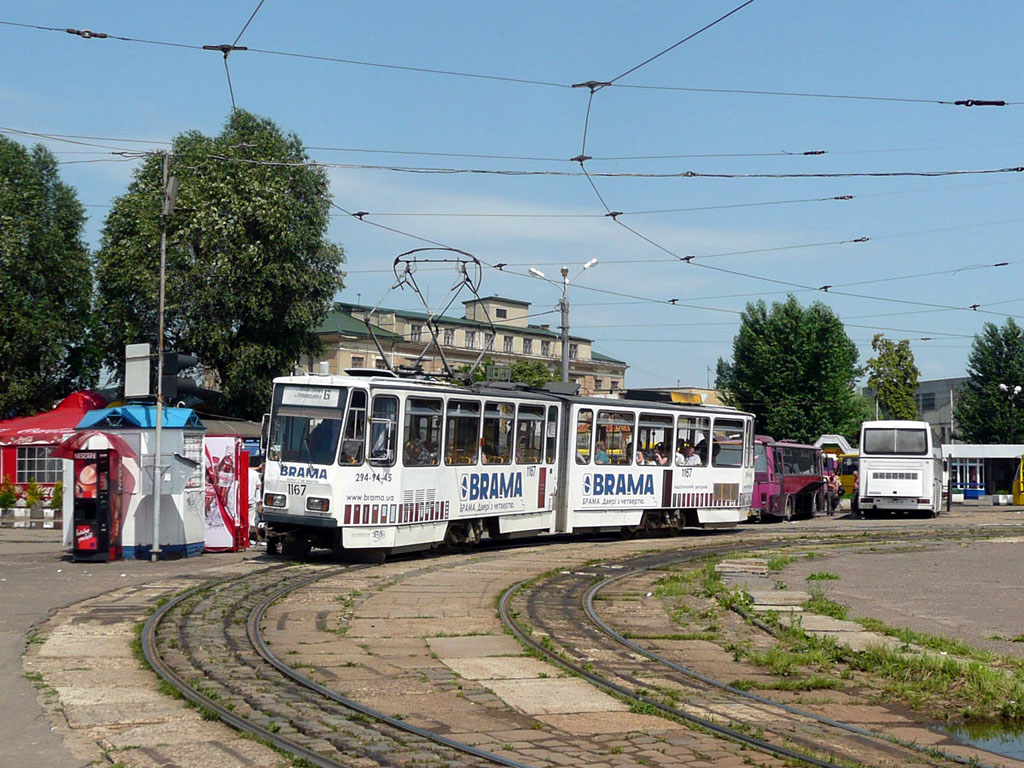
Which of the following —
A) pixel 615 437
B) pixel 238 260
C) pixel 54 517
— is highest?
pixel 238 260

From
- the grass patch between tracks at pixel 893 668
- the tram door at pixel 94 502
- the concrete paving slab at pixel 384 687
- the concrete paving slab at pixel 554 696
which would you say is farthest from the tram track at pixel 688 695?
the tram door at pixel 94 502

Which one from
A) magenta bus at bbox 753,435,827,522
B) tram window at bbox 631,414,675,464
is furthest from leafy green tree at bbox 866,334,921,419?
tram window at bbox 631,414,675,464

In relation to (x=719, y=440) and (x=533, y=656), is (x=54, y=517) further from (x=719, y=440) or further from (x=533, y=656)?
(x=533, y=656)

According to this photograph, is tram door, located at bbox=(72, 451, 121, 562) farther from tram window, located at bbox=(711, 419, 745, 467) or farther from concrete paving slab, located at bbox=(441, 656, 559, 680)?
tram window, located at bbox=(711, 419, 745, 467)

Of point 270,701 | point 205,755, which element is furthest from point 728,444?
point 205,755

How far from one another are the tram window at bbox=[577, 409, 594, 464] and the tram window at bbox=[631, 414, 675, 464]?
154 centimetres

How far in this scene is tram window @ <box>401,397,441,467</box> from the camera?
19250mm

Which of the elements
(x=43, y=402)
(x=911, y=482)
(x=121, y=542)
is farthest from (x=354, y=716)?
(x=43, y=402)

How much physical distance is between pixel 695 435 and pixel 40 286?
3430 cm

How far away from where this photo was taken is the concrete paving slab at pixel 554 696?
8.41m

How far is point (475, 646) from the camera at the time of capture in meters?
11.1

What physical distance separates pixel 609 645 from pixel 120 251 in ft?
135

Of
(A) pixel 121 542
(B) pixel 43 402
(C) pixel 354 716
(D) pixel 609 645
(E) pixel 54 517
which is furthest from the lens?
(B) pixel 43 402

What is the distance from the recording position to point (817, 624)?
12.6 m
